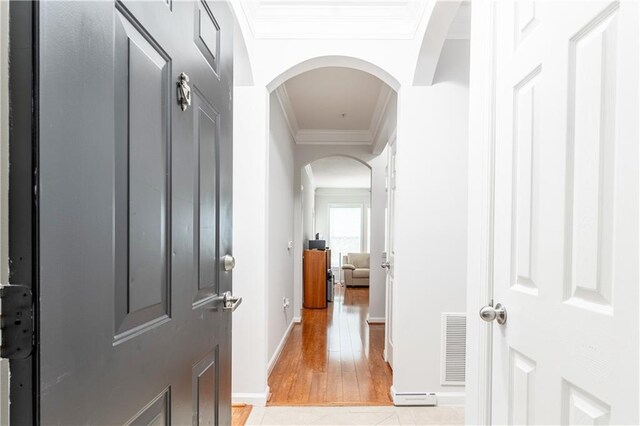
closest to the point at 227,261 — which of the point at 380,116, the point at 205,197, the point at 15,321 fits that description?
the point at 205,197

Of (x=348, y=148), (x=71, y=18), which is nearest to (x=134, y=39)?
(x=71, y=18)

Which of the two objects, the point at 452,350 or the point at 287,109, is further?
the point at 287,109

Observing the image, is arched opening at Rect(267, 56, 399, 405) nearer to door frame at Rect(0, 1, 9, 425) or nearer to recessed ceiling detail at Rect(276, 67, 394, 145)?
recessed ceiling detail at Rect(276, 67, 394, 145)

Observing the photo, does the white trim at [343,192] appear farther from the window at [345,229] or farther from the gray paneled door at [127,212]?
the gray paneled door at [127,212]

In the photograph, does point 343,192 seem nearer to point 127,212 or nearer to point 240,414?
point 240,414

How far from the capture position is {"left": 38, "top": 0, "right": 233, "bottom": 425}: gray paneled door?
0.52 metres

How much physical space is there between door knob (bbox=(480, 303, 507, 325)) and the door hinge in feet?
3.67

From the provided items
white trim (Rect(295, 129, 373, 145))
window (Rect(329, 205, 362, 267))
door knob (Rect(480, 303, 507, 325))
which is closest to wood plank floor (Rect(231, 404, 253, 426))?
door knob (Rect(480, 303, 507, 325))

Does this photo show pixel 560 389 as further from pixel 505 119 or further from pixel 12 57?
pixel 12 57

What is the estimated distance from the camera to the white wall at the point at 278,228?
3014 millimetres

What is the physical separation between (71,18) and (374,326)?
177 inches

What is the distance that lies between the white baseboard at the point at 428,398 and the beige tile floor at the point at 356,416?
0.03 m

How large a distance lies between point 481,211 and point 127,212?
1.07 m

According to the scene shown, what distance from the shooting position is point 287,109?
12.4ft
